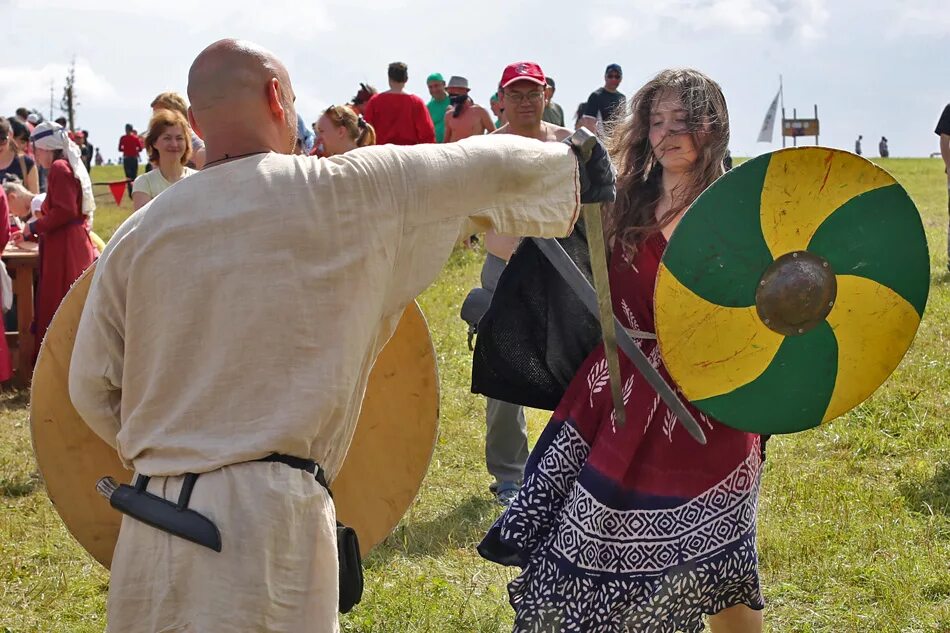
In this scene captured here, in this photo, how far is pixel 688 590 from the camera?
2869 millimetres

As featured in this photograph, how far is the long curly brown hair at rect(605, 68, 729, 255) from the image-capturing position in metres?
3.10

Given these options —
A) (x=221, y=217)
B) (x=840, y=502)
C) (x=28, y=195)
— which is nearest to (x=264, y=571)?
(x=221, y=217)

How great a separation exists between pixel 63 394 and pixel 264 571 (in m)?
0.83

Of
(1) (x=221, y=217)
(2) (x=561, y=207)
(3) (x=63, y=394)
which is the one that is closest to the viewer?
(1) (x=221, y=217)

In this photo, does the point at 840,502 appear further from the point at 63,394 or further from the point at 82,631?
the point at 63,394

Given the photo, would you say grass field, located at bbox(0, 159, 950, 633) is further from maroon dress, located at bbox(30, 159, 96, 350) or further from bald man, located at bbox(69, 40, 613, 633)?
bald man, located at bbox(69, 40, 613, 633)

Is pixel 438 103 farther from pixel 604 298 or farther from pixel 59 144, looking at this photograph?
pixel 604 298

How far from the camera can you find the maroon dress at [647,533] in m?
2.85

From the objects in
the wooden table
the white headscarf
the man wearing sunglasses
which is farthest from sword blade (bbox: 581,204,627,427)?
the man wearing sunglasses

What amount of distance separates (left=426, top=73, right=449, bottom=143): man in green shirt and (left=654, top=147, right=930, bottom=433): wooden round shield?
31.4 feet

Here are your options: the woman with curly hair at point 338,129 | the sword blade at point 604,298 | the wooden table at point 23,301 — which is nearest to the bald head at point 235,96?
the sword blade at point 604,298

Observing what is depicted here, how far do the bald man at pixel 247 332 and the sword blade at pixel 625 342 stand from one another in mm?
585

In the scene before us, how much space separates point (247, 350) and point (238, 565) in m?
0.39

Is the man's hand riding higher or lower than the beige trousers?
higher
